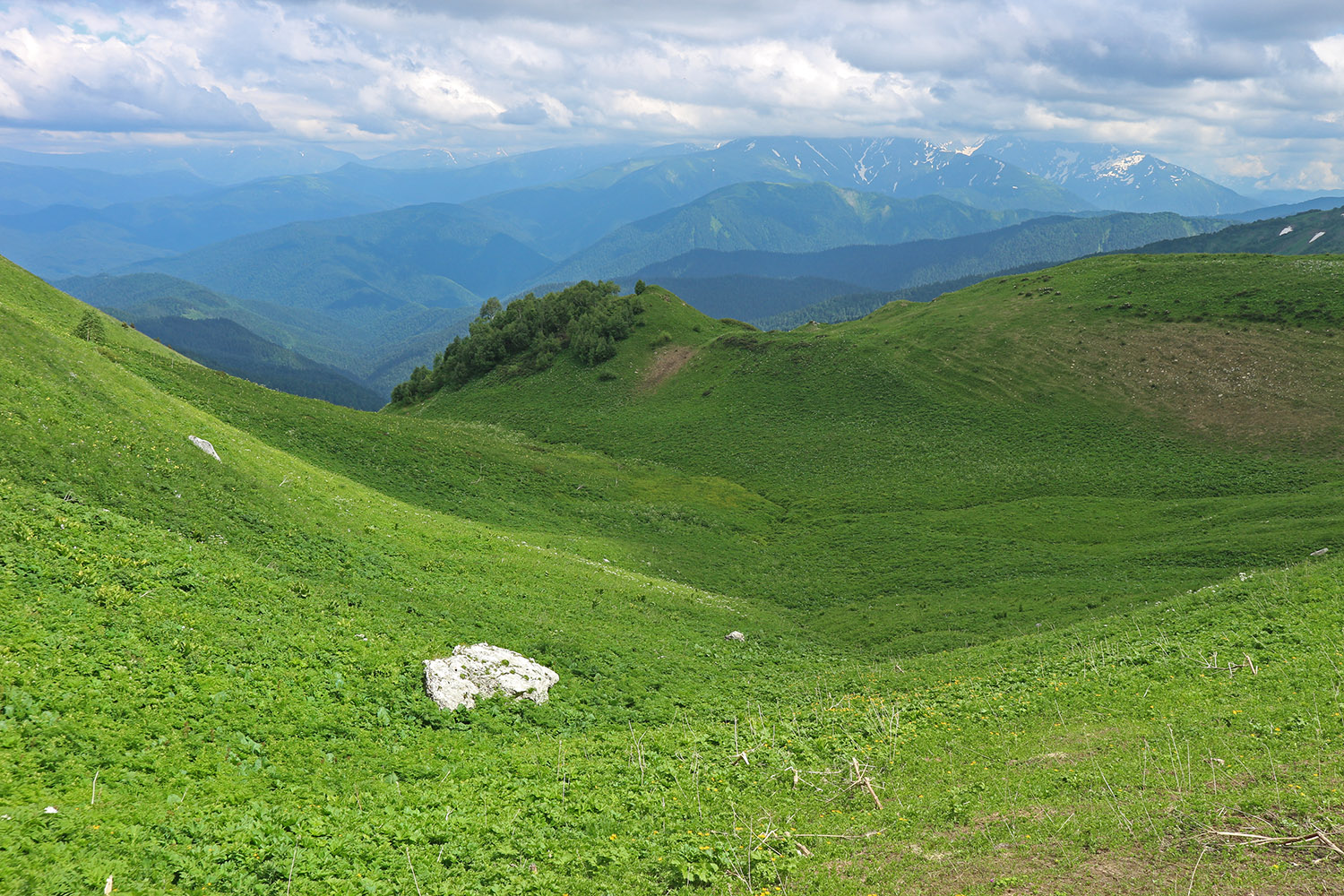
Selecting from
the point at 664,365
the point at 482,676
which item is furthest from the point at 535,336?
the point at 482,676

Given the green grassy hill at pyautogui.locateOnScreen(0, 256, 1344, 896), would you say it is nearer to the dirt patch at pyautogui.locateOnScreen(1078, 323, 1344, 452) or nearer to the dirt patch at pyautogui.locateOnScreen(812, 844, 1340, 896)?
the dirt patch at pyautogui.locateOnScreen(812, 844, 1340, 896)

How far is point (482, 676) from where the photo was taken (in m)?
23.6

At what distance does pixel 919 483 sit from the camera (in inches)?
2795

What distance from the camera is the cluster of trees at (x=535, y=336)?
406ft

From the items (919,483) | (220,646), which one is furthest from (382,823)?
(919,483)

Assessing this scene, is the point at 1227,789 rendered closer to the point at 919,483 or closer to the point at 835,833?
the point at 835,833

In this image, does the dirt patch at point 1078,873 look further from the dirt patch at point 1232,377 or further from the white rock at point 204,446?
the dirt patch at point 1232,377

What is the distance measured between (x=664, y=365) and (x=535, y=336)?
30953 mm

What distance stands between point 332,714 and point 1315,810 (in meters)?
23.3

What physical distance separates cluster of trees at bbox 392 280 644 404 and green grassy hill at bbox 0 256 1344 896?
2437 inches

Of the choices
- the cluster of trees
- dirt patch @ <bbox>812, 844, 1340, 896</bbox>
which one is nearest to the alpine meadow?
dirt patch @ <bbox>812, 844, 1340, 896</bbox>

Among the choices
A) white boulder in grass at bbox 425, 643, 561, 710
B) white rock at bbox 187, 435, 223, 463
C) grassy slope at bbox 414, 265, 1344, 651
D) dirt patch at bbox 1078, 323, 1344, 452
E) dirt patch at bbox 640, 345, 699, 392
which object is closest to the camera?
white boulder in grass at bbox 425, 643, 561, 710

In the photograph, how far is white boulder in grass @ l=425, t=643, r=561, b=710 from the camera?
22.3 meters

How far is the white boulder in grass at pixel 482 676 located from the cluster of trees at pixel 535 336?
9739 centimetres
